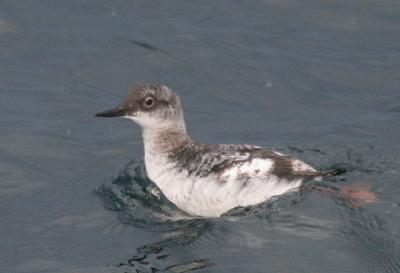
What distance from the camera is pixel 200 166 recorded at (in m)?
11.2

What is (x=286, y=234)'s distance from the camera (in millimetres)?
10570

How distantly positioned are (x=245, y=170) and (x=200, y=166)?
22.0 inches

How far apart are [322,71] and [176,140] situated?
5.70m

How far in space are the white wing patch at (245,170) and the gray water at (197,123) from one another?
43cm

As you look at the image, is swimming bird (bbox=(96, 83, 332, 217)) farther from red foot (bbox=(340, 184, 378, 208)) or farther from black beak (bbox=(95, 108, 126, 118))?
red foot (bbox=(340, 184, 378, 208))

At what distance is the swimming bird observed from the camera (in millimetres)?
11000

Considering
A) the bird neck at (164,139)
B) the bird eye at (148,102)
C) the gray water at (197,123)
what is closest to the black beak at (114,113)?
the bird eye at (148,102)

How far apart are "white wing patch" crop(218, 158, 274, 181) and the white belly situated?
A: 0.11 ft

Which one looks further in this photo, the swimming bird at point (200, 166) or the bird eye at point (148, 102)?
the bird eye at point (148, 102)

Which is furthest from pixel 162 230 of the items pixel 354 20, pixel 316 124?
pixel 354 20

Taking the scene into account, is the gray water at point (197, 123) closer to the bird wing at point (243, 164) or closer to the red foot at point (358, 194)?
the red foot at point (358, 194)

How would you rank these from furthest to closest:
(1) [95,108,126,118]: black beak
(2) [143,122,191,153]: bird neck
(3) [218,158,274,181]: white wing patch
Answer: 1. (2) [143,122,191,153]: bird neck
2. (1) [95,108,126,118]: black beak
3. (3) [218,158,274,181]: white wing patch

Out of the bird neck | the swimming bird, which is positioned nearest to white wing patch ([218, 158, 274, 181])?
the swimming bird

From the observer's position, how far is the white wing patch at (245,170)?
11.0 m
